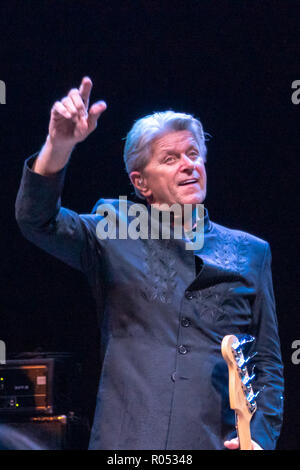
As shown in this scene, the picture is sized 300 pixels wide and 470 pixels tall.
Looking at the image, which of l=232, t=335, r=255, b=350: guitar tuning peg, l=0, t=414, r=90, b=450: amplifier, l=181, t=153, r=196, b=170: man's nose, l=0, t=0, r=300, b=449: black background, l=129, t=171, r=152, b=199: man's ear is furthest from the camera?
l=0, t=0, r=300, b=449: black background

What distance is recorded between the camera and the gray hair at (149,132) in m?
2.09

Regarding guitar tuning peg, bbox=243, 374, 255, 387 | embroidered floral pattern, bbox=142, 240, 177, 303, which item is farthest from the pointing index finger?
guitar tuning peg, bbox=243, 374, 255, 387

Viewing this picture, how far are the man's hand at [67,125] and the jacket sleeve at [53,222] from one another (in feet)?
0.11

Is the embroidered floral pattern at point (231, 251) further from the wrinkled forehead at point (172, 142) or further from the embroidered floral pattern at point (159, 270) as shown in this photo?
the wrinkled forehead at point (172, 142)

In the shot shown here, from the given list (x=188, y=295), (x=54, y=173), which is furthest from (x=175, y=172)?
(x=54, y=173)

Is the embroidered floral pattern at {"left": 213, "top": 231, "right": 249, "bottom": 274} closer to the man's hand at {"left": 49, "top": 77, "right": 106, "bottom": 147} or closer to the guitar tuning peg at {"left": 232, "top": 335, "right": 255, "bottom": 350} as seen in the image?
the guitar tuning peg at {"left": 232, "top": 335, "right": 255, "bottom": 350}

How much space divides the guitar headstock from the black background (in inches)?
52.0

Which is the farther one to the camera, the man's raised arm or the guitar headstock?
the guitar headstock

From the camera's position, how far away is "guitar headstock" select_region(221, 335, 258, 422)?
1.63 m

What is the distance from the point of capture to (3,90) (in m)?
3.27

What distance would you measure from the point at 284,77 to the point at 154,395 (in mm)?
2020

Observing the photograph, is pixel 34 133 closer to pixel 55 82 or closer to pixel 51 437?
pixel 55 82

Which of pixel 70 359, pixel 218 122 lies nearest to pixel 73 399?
pixel 70 359

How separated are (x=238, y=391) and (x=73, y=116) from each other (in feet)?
2.91
